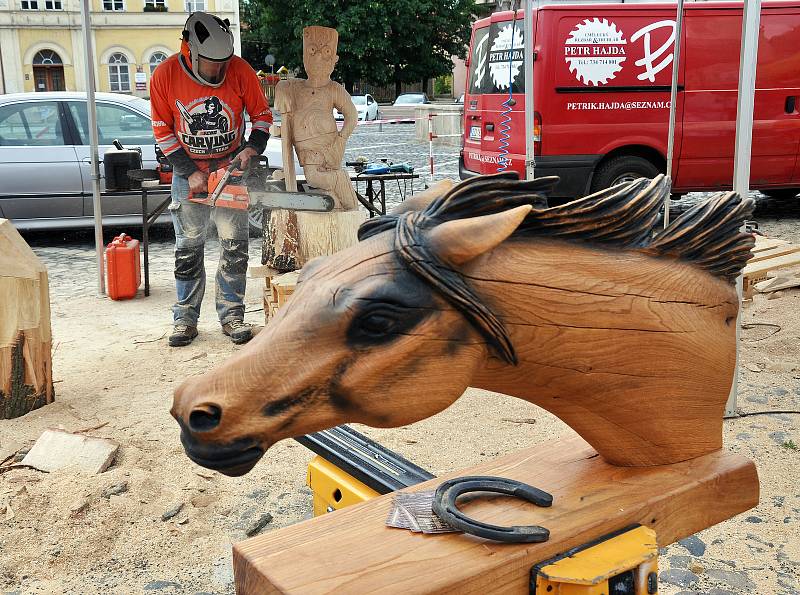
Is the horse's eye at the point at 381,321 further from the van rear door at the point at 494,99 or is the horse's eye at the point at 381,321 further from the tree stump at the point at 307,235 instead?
the van rear door at the point at 494,99

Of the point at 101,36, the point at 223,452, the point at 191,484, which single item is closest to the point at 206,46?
the point at 191,484

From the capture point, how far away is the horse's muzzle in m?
0.98

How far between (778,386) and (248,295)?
13.2ft

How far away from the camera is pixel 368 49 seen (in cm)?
2919

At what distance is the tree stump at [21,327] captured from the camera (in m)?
3.70

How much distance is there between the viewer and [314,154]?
545cm

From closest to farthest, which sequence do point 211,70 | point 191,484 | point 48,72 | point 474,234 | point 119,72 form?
point 474,234 < point 191,484 < point 211,70 < point 119,72 < point 48,72

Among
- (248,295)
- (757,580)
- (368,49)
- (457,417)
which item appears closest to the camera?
(757,580)

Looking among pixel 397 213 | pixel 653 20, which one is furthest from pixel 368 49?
pixel 397 213

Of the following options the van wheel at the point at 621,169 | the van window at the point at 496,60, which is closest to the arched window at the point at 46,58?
the van window at the point at 496,60

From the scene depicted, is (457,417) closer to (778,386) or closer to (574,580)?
Answer: (778,386)

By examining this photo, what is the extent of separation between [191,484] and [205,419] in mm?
2331

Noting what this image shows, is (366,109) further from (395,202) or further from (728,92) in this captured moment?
(728,92)

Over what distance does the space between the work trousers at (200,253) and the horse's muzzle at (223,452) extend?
4.12 metres
